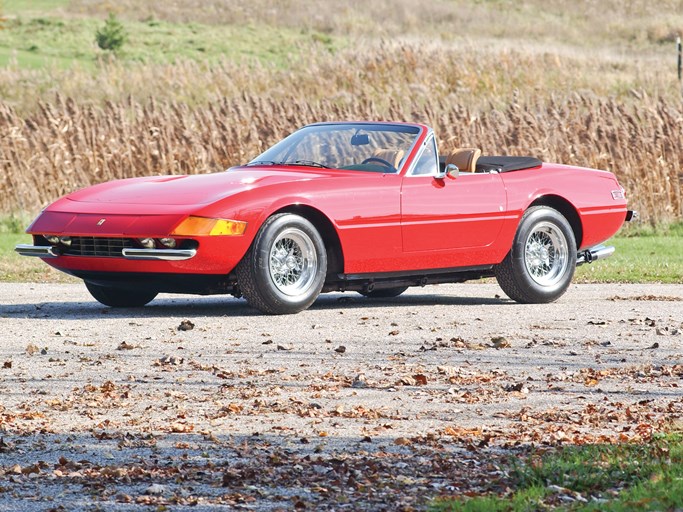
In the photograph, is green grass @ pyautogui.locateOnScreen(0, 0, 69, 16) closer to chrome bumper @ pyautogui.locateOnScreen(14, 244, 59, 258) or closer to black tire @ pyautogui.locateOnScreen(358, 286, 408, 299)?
black tire @ pyautogui.locateOnScreen(358, 286, 408, 299)

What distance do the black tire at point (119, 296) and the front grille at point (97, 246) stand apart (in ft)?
3.20

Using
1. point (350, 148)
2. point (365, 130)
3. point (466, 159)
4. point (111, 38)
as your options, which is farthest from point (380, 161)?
point (111, 38)

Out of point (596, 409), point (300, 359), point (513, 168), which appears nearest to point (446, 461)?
point (596, 409)

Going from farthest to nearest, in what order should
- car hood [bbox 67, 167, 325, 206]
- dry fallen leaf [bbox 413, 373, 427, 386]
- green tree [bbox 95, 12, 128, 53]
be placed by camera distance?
1. green tree [bbox 95, 12, 128, 53]
2. car hood [bbox 67, 167, 325, 206]
3. dry fallen leaf [bbox 413, 373, 427, 386]

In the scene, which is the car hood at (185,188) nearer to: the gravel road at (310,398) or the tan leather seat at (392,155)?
the tan leather seat at (392,155)

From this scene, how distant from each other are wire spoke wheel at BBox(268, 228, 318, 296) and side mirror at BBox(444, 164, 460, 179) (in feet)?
5.02

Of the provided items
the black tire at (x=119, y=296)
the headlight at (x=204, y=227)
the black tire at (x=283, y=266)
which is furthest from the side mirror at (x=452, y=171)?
the black tire at (x=119, y=296)

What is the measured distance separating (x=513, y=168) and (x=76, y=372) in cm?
Answer: 541

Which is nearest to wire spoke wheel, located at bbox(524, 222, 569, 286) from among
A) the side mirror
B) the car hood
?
the side mirror

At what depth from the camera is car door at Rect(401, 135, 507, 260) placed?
37.5 feet

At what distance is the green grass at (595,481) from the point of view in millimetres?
4879

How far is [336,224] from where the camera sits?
1095cm

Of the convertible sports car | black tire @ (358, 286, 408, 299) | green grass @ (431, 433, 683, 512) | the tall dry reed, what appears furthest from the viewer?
the tall dry reed

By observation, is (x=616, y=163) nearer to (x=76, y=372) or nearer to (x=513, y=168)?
(x=513, y=168)
